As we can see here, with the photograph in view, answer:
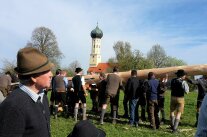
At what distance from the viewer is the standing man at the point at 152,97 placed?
1301 centimetres

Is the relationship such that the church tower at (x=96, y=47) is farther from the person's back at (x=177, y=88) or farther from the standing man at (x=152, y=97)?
the person's back at (x=177, y=88)

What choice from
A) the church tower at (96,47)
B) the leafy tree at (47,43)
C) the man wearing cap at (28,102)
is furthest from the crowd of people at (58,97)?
the church tower at (96,47)

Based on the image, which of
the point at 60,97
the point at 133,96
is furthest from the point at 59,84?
the point at 133,96

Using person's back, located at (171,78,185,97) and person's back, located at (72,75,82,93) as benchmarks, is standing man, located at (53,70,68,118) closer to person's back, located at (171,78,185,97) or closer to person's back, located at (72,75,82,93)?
person's back, located at (72,75,82,93)

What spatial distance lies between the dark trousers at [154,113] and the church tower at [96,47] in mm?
116284

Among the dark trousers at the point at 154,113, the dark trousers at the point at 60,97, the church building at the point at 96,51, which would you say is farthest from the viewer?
the church building at the point at 96,51

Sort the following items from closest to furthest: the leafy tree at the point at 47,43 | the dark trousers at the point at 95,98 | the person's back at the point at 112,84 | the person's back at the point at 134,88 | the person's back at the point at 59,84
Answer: the person's back at the point at 134,88 < the person's back at the point at 112,84 < the person's back at the point at 59,84 < the dark trousers at the point at 95,98 < the leafy tree at the point at 47,43

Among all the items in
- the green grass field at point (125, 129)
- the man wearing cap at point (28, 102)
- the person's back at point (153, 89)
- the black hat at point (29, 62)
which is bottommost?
the green grass field at point (125, 129)

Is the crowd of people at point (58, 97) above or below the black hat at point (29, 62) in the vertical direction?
below

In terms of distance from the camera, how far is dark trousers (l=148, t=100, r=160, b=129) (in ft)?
42.5

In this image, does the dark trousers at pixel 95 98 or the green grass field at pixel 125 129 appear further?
the dark trousers at pixel 95 98

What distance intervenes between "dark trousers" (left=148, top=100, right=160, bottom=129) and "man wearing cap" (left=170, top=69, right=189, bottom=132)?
0.53m

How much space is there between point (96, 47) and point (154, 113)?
13275 cm

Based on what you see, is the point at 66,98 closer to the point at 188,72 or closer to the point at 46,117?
the point at 188,72
